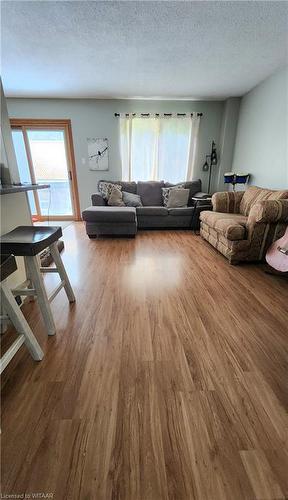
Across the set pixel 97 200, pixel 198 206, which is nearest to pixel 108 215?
pixel 97 200

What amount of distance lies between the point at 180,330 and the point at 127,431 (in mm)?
699

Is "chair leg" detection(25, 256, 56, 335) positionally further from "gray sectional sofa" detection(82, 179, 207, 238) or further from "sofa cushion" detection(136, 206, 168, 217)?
"sofa cushion" detection(136, 206, 168, 217)

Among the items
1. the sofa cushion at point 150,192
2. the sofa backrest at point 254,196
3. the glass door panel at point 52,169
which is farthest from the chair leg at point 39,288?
the glass door panel at point 52,169

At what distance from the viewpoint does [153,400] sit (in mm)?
1014

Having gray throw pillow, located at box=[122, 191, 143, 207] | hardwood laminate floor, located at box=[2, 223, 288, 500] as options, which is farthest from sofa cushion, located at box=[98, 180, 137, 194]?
hardwood laminate floor, located at box=[2, 223, 288, 500]

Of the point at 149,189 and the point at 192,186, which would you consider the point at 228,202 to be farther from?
the point at 149,189

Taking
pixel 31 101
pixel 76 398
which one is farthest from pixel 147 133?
pixel 76 398

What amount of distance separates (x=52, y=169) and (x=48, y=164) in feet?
0.40

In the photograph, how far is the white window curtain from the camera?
4.29 meters

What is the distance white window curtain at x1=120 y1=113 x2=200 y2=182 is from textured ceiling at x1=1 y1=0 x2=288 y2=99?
2.27 feet

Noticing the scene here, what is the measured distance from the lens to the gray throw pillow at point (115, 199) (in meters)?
3.97

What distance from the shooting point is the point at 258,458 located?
81cm

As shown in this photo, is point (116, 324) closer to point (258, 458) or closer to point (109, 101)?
point (258, 458)

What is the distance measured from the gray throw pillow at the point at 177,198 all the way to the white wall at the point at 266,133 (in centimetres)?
122
